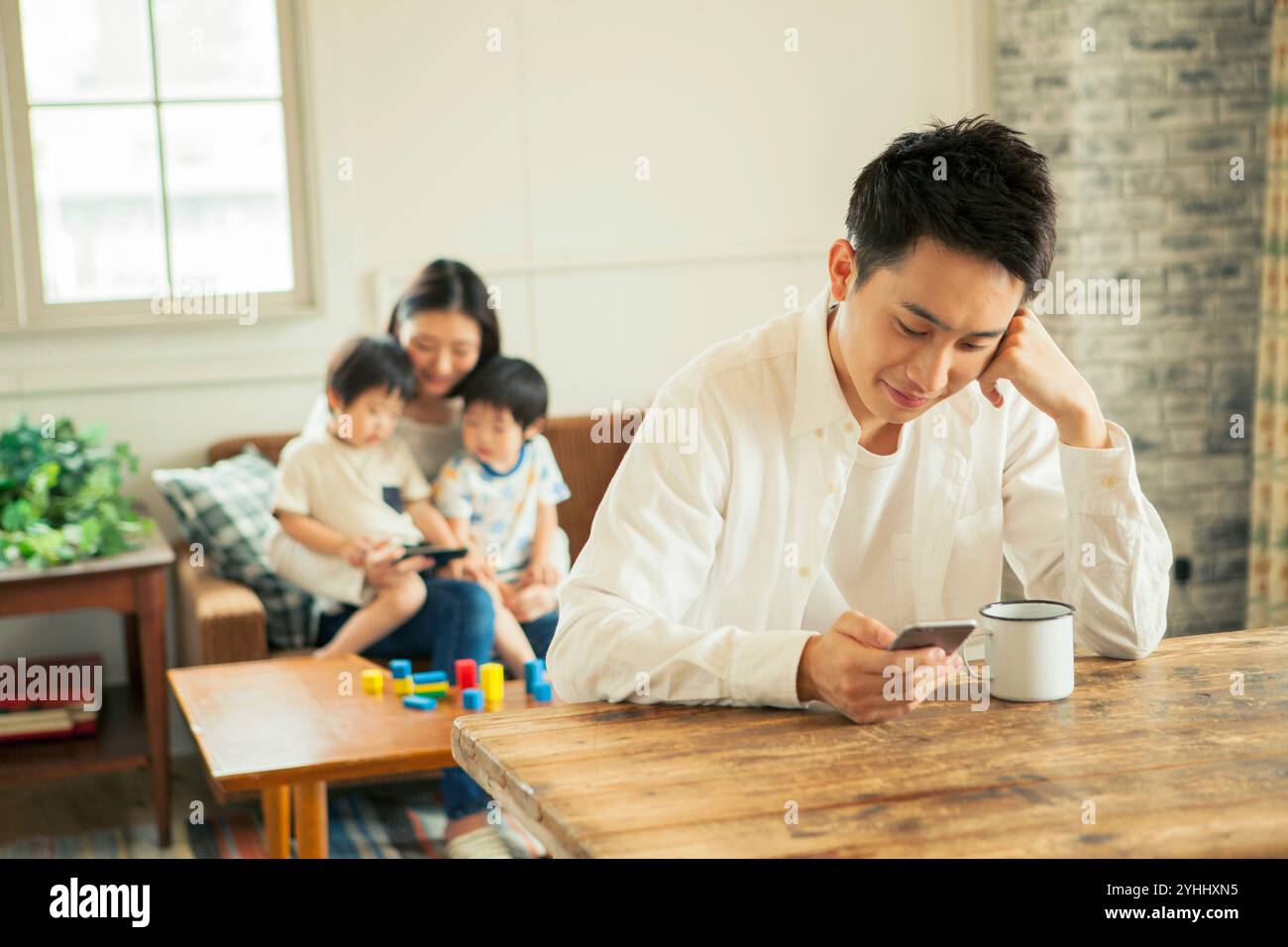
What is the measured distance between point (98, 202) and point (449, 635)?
60.6 inches

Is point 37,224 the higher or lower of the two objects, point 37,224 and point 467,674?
the higher

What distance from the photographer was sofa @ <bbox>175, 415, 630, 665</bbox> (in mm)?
3096

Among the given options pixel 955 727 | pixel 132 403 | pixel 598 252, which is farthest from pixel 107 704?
pixel 955 727

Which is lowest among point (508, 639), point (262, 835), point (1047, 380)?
point (262, 835)

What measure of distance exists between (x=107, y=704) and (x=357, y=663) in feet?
3.19

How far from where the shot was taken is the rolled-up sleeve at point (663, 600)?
4.62ft

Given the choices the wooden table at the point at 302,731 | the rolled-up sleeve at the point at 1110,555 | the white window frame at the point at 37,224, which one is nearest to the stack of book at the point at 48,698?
the wooden table at the point at 302,731

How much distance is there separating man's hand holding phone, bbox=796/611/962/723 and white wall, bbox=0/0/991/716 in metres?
2.73

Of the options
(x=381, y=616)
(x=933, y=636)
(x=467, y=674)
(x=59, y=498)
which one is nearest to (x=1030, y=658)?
(x=933, y=636)

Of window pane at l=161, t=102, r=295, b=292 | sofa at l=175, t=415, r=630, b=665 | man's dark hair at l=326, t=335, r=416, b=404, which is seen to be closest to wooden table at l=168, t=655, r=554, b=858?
sofa at l=175, t=415, r=630, b=665

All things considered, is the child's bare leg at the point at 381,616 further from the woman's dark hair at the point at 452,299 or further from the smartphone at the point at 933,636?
the smartphone at the point at 933,636

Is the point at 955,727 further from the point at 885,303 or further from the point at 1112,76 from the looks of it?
the point at 1112,76

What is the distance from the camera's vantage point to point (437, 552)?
10.4 ft

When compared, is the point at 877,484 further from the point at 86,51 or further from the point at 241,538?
the point at 86,51
